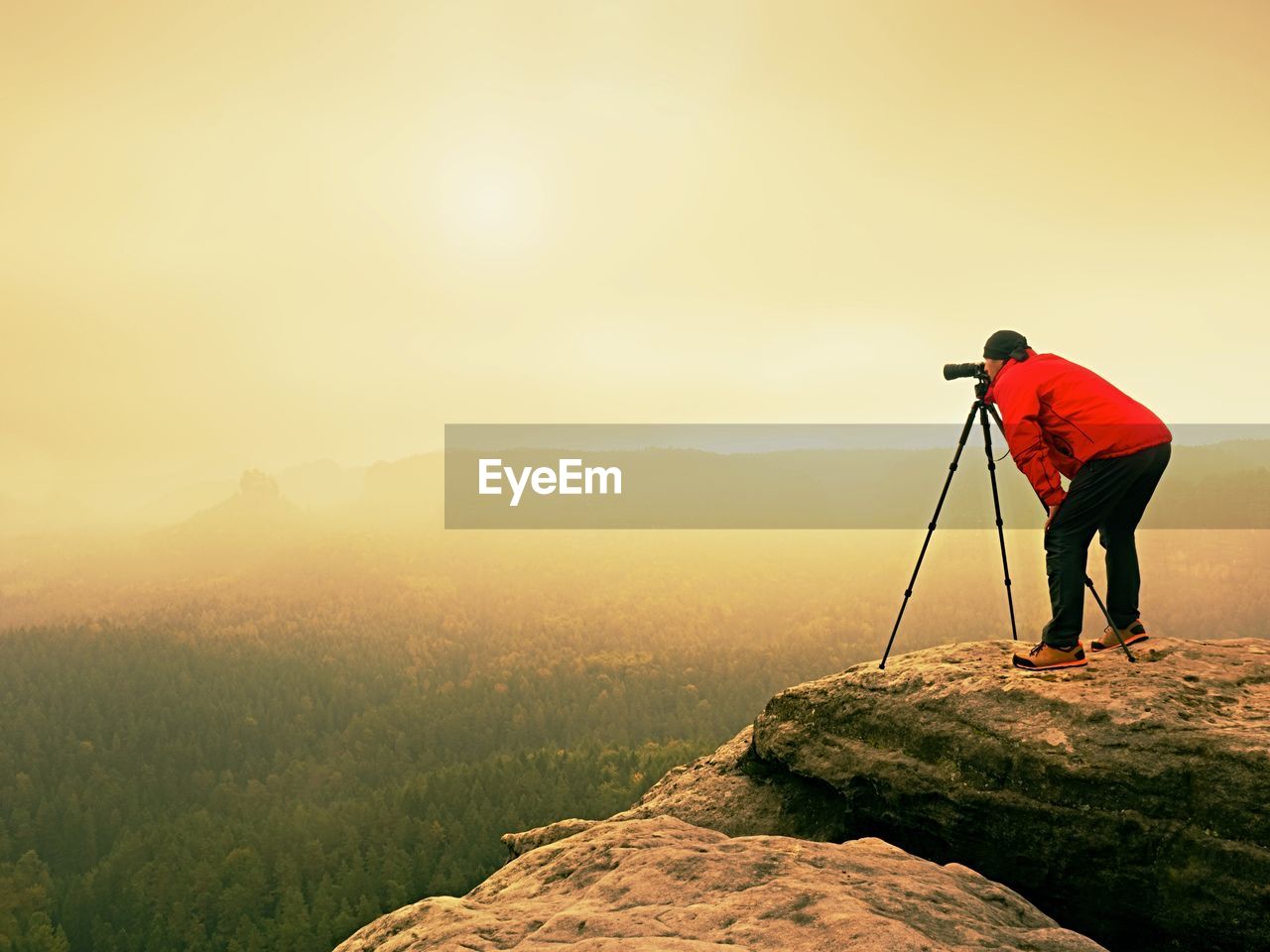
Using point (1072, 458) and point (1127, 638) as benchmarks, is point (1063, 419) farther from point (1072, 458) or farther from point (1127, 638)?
point (1127, 638)

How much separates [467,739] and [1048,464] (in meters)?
139

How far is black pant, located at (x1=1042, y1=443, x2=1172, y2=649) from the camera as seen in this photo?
28.0 ft

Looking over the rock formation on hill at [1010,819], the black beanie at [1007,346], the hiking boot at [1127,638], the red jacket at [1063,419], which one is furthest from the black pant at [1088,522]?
the black beanie at [1007,346]

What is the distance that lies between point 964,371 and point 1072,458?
1703 millimetres

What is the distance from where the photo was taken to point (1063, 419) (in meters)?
8.68

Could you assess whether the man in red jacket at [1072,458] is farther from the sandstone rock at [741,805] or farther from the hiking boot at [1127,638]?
the sandstone rock at [741,805]

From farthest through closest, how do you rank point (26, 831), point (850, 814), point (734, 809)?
point (26, 831)
point (734, 809)
point (850, 814)

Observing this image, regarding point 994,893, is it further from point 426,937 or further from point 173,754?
point 173,754

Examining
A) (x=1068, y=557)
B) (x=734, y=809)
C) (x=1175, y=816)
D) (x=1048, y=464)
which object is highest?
(x=1048, y=464)

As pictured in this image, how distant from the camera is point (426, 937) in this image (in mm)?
6297

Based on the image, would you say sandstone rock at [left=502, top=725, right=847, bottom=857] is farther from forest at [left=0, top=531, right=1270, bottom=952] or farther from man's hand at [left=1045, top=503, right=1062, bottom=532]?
forest at [left=0, top=531, right=1270, bottom=952]

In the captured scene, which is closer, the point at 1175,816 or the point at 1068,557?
the point at 1175,816

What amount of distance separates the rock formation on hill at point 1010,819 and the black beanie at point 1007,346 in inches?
152

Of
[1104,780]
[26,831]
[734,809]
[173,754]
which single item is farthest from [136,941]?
[1104,780]
